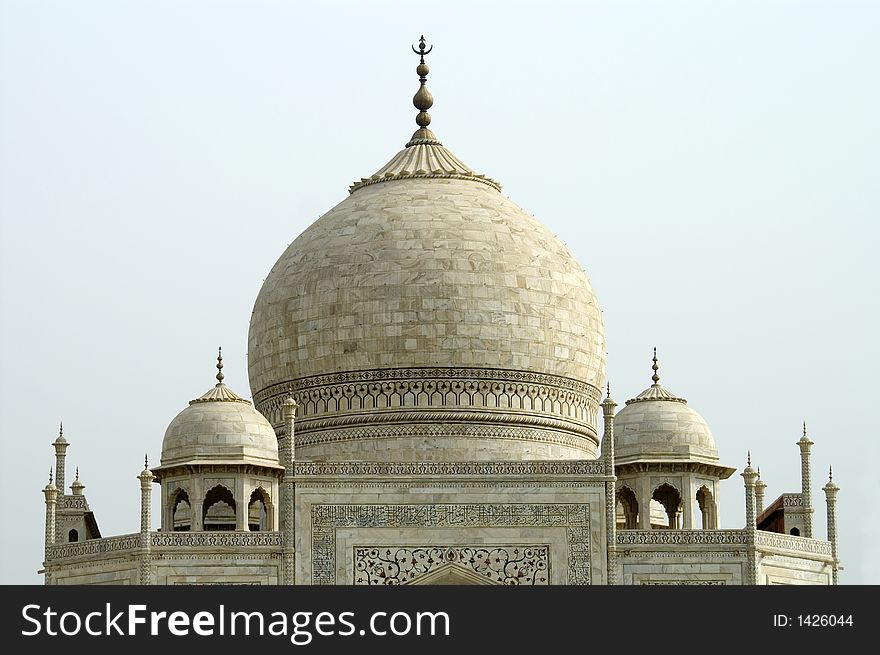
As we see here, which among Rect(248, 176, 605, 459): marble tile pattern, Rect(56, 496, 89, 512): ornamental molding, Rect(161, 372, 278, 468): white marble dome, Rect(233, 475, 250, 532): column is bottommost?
Rect(233, 475, 250, 532): column

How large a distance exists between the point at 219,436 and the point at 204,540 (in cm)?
188

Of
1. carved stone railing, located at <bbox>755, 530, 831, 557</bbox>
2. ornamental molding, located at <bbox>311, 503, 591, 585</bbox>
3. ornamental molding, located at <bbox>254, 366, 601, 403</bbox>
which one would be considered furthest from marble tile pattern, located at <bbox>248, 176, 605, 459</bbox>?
carved stone railing, located at <bbox>755, 530, 831, 557</bbox>

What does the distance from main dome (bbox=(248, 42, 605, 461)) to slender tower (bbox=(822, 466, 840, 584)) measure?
3.69 m

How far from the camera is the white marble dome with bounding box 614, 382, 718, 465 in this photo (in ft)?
121

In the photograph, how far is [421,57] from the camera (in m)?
41.1

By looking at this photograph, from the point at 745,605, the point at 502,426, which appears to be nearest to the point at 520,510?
the point at 502,426

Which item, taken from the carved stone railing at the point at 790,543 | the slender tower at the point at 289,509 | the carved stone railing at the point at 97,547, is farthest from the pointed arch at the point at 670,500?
the carved stone railing at the point at 97,547

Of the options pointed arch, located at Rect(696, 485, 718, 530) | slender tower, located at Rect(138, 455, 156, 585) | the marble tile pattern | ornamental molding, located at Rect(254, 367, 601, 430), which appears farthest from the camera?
the marble tile pattern

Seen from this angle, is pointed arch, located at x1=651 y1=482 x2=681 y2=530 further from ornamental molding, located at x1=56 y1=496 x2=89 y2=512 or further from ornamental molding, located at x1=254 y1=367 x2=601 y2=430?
ornamental molding, located at x1=56 y1=496 x2=89 y2=512

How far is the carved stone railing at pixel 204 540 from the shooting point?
115 feet

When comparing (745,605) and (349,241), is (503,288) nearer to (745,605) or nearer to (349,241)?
(349,241)

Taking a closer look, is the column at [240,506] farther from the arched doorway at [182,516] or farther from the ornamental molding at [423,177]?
the ornamental molding at [423,177]

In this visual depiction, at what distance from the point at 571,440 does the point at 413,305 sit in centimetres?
299

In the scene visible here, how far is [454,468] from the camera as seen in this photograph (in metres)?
35.5
